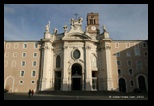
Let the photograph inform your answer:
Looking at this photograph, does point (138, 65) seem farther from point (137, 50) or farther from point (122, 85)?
point (122, 85)

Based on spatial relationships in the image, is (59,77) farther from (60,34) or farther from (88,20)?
(88,20)

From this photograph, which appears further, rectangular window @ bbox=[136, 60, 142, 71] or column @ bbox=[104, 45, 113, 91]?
rectangular window @ bbox=[136, 60, 142, 71]

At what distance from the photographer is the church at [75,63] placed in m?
35.8

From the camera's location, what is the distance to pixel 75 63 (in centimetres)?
3681

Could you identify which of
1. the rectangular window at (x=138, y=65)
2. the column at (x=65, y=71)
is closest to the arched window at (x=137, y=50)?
the rectangular window at (x=138, y=65)

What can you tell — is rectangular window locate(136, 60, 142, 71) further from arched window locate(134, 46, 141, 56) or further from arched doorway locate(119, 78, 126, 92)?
arched doorway locate(119, 78, 126, 92)

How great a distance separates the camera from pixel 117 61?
38.1m

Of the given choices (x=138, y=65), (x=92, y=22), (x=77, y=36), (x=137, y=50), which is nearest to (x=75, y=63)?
(x=77, y=36)

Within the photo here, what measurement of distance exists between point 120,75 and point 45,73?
17.7 metres

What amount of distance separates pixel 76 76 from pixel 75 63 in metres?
3.12

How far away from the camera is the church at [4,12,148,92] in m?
35.8

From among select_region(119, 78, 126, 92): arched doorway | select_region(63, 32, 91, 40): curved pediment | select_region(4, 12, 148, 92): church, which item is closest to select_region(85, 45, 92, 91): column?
select_region(4, 12, 148, 92): church

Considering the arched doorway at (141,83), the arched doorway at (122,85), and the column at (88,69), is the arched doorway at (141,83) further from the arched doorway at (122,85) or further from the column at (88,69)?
the column at (88,69)
